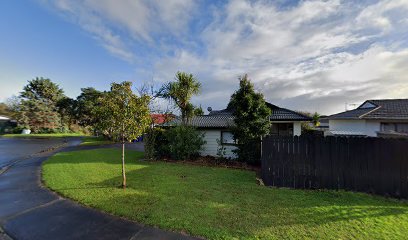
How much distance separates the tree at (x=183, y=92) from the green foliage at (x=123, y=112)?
19.8 ft

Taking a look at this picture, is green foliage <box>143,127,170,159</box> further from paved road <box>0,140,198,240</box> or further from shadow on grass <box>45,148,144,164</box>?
paved road <box>0,140,198,240</box>

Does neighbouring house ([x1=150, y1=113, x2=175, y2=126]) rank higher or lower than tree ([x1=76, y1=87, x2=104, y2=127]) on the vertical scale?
lower

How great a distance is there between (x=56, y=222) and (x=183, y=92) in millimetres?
9953

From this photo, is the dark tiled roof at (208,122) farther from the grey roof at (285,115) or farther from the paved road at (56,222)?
the paved road at (56,222)

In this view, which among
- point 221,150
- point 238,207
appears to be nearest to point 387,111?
point 221,150

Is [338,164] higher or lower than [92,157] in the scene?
higher

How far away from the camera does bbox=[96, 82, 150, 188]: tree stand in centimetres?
704

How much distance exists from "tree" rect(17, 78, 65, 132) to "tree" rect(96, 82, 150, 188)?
41.9 m

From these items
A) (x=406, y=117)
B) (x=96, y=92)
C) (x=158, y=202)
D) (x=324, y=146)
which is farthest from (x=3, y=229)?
(x=96, y=92)

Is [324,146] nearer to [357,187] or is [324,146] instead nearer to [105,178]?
[357,187]

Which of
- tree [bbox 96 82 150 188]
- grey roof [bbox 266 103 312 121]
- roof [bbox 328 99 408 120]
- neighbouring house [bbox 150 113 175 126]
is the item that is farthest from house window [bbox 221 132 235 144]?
roof [bbox 328 99 408 120]

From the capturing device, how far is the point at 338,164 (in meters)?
6.72

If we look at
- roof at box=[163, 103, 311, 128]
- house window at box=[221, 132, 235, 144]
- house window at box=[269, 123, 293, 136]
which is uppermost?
roof at box=[163, 103, 311, 128]

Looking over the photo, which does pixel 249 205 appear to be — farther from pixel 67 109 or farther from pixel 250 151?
pixel 67 109
